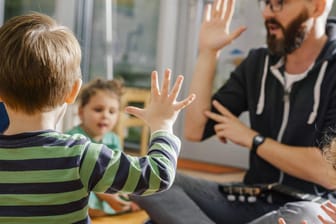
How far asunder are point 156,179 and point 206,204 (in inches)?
25.1

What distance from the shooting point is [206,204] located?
155 cm

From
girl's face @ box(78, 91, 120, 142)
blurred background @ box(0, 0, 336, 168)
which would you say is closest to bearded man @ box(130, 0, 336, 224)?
girl's face @ box(78, 91, 120, 142)

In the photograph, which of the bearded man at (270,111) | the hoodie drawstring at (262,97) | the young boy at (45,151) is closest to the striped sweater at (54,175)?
the young boy at (45,151)

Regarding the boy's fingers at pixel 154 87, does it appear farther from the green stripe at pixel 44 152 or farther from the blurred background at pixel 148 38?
the blurred background at pixel 148 38

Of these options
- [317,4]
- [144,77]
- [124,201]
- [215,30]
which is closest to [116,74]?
[144,77]

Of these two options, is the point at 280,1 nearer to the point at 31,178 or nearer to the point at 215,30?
the point at 215,30

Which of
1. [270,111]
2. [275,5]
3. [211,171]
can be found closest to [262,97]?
[270,111]

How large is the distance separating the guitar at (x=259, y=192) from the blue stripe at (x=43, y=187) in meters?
0.72

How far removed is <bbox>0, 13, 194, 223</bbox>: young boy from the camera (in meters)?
0.90

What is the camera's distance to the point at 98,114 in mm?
2131

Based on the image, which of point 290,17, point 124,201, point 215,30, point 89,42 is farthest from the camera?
point 89,42

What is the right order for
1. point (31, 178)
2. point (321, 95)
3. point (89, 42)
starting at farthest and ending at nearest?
point (89, 42), point (321, 95), point (31, 178)

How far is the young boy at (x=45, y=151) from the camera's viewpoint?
2.96 ft

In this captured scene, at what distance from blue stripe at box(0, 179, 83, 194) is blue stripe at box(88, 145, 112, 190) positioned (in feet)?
0.07
